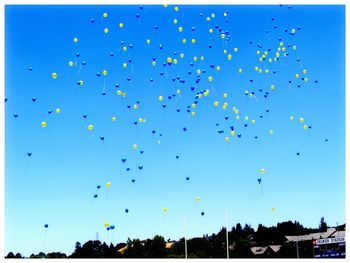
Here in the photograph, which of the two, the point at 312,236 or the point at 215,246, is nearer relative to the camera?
the point at 215,246

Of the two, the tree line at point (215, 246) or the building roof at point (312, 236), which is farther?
the building roof at point (312, 236)

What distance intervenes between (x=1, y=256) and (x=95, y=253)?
35.9 feet

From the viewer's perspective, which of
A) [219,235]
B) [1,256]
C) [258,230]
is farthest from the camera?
[258,230]

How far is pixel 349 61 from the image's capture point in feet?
16.8

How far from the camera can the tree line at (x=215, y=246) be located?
15903 mm

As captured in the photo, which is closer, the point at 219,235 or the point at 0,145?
the point at 0,145

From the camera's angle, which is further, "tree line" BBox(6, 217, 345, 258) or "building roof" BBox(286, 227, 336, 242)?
"building roof" BBox(286, 227, 336, 242)

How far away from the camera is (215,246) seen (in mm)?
23859

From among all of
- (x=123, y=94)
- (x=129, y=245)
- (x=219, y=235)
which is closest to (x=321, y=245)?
(x=219, y=235)

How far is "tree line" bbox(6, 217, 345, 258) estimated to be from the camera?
15903 millimetres
